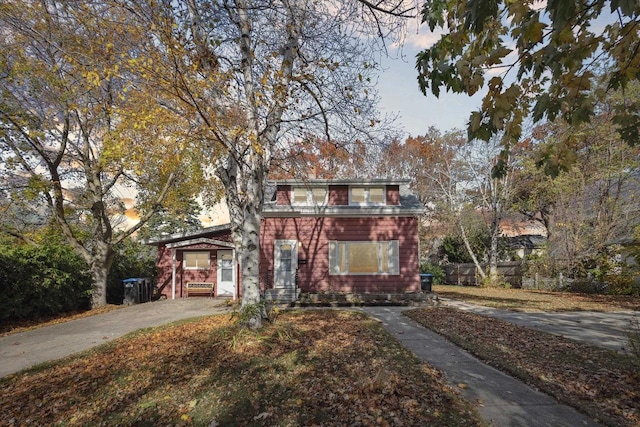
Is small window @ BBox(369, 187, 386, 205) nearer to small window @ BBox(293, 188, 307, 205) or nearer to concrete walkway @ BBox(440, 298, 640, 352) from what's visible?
small window @ BBox(293, 188, 307, 205)

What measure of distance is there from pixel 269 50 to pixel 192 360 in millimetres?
6616

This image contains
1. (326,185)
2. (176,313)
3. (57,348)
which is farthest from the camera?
(326,185)

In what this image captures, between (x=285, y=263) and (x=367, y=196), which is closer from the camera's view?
(x=285, y=263)

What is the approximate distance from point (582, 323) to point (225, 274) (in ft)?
44.9

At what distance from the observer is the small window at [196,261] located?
52.9 ft

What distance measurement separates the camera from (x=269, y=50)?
762 cm

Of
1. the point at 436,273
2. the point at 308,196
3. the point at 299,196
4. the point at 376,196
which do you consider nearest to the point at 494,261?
the point at 436,273

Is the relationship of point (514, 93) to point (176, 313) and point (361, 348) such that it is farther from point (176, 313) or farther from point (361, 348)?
point (176, 313)

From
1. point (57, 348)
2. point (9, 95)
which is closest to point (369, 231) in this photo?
point (57, 348)

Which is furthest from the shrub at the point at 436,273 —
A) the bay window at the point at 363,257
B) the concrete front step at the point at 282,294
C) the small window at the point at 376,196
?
the concrete front step at the point at 282,294

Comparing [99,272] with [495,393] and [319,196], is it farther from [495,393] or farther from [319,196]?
[495,393]

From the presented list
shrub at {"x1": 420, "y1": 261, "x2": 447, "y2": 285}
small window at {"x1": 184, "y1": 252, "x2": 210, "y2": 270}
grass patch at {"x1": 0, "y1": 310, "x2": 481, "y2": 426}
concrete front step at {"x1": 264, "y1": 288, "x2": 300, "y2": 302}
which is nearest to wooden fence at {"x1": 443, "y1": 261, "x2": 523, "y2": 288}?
shrub at {"x1": 420, "y1": 261, "x2": 447, "y2": 285}

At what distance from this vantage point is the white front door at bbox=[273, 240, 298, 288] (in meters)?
13.6

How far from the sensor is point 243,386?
4129 mm
